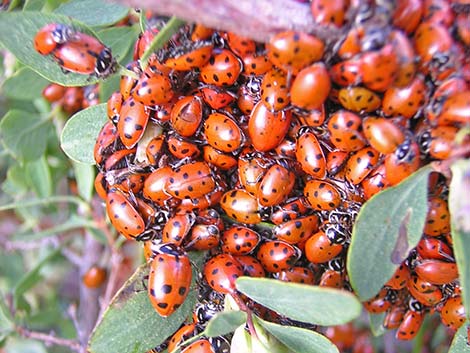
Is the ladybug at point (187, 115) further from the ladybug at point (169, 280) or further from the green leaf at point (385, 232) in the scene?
the green leaf at point (385, 232)

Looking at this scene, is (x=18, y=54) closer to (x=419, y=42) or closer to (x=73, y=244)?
(x=419, y=42)

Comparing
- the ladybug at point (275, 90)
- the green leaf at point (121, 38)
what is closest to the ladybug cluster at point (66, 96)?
the green leaf at point (121, 38)

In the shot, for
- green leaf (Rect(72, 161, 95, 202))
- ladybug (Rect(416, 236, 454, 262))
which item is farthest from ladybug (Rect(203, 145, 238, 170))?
green leaf (Rect(72, 161, 95, 202))

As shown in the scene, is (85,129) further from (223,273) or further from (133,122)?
(223,273)

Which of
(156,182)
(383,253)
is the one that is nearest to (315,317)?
(383,253)

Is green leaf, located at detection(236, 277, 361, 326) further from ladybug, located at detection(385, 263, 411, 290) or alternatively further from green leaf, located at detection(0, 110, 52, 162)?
green leaf, located at detection(0, 110, 52, 162)
